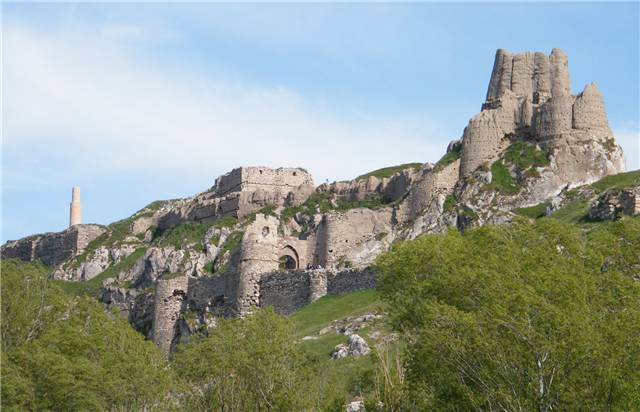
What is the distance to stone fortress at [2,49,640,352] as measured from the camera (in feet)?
263

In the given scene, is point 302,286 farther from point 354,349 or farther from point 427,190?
point 354,349

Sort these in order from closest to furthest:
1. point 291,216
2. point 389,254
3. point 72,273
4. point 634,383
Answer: point 634,383
point 389,254
point 291,216
point 72,273

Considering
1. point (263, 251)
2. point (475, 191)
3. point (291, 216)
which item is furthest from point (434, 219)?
point (291, 216)

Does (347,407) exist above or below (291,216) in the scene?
below

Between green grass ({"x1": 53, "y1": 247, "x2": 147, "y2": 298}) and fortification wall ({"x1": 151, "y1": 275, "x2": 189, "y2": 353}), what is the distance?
10.6m

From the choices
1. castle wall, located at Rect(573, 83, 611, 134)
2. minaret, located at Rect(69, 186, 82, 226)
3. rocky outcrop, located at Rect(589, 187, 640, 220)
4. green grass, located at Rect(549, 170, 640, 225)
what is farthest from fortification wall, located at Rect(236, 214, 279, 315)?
minaret, located at Rect(69, 186, 82, 226)

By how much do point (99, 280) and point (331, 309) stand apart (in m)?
32.5

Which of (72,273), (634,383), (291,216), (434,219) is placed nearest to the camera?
(634,383)

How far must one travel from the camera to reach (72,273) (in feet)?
349

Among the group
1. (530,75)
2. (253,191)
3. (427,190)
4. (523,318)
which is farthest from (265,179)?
(523,318)

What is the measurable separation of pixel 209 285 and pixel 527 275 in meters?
44.5

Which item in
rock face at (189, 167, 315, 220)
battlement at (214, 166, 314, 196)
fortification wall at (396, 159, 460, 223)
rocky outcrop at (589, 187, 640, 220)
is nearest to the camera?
rocky outcrop at (589, 187, 640, 220)

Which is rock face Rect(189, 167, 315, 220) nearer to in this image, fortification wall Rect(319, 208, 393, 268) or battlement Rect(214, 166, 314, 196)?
battlement Rect(214, 166, 314, 196)

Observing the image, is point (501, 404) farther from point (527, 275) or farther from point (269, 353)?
point (269, 353)
